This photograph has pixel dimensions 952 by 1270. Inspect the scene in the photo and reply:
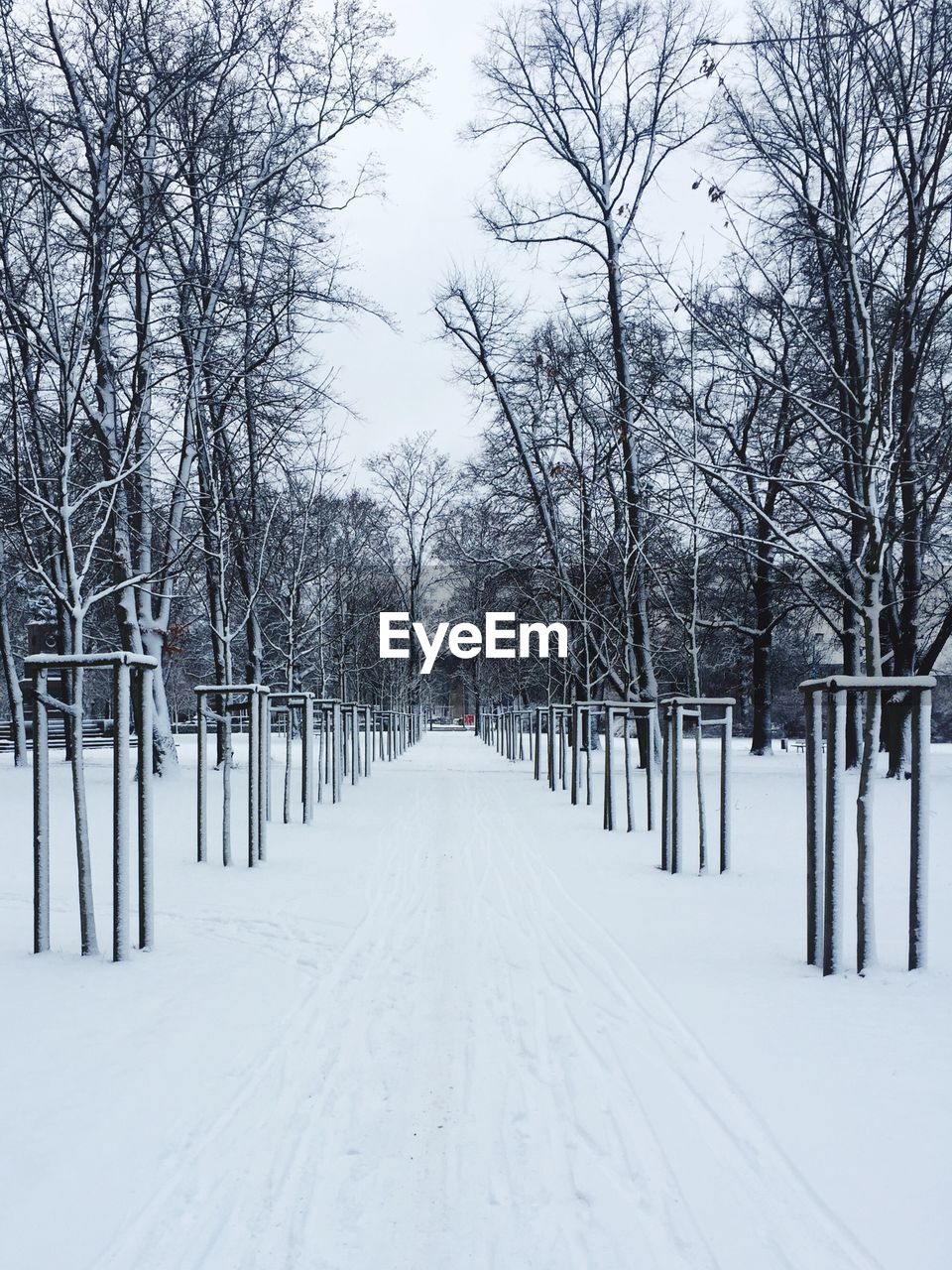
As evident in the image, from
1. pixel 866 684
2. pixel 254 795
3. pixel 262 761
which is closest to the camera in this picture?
pixel 866 684

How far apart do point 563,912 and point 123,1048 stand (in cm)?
353

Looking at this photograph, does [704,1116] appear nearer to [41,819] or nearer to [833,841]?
[833,841]

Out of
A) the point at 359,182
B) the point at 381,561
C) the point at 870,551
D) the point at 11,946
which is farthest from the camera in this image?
the point at 381,561

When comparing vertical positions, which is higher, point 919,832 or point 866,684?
point 866,684

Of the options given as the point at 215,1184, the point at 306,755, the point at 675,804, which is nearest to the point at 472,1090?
the point at 215,1184

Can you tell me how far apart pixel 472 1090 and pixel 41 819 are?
311 centimetres

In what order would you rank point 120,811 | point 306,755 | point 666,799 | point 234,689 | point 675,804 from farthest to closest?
point 306,755
point 234,689
point 666,799
point 675,804
point 120,811

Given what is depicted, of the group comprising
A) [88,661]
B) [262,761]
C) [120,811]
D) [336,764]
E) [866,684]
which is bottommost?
[336,764]

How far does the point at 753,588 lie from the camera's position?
99.3ft

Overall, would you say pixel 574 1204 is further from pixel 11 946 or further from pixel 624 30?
pixel 624 30

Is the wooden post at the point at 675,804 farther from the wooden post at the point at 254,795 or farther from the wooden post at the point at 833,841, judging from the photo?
the wooden post at the point at 254,795

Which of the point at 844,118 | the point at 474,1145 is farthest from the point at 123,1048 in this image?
the point at 844,118

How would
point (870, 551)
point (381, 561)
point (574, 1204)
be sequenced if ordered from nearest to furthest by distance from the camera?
point (574, 1204), point (870, 551), point (381, 561)

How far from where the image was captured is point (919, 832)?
5094mm
